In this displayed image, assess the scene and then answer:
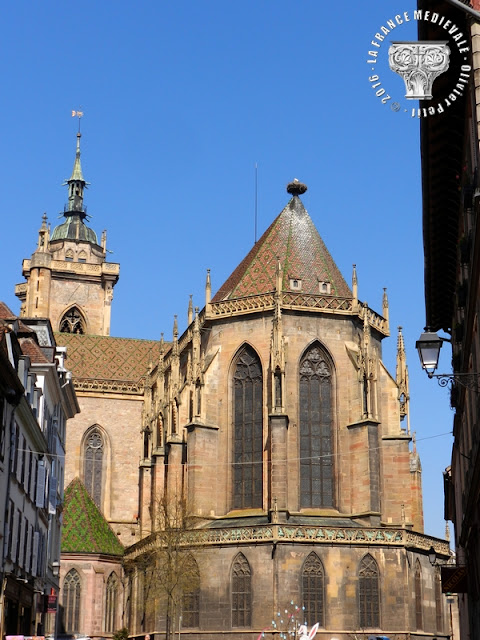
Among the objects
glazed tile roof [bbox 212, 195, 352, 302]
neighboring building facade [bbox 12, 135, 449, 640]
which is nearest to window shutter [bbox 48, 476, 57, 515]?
neighboring building facade [bbox 12, 135, 449, 640]

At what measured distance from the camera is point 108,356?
6619 centimetres

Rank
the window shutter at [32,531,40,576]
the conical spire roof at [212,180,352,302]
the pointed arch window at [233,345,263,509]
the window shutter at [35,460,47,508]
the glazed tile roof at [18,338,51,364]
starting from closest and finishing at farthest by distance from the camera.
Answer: the window shutter at [32,531,40,576], the window shutter at [35,460,47,508], the glazed tile roof at [18,338,51,364], the pointed arch window at [233,345,263,509], the conical spire roof at [212,180,352,302]

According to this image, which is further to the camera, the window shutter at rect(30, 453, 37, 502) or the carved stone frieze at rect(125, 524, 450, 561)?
the carved stone frieze at rect(125, 524, 450, 561)

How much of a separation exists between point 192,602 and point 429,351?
32.9 m

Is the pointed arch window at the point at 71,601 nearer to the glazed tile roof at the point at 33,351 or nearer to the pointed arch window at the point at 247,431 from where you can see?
the pointed arch window at the point at 247,431

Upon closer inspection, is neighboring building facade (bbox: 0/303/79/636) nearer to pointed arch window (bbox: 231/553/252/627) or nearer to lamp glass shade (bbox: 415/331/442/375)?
pointed arch window (bbox: 231/553/252/627)

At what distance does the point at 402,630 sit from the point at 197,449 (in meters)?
11.9

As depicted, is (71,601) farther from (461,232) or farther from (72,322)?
(461,232)

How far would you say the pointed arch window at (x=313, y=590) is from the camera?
42.2 metres

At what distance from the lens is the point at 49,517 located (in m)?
37.9

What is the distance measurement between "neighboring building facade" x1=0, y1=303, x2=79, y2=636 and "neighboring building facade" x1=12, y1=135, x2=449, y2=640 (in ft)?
23.4

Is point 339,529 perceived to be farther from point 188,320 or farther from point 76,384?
point 76,384

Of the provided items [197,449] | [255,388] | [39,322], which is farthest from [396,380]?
[39,322]

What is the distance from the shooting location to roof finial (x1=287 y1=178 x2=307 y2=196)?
2068 inches
